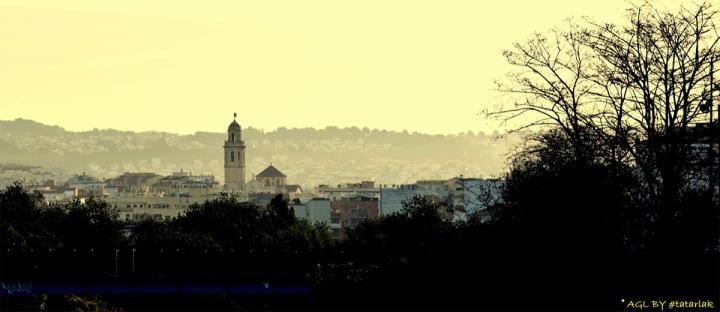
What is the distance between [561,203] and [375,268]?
3.57m

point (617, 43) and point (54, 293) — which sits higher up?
point (617, 43)

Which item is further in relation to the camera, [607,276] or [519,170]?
[519,170]

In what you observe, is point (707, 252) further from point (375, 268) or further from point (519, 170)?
point (375, 268)

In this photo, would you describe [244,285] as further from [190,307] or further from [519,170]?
[519,170]

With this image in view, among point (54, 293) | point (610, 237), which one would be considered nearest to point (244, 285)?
point (54, 293)

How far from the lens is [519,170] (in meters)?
15.1

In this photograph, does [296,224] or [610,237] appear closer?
[610,237]

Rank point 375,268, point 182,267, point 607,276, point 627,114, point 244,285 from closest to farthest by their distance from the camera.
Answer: point 607,276, point 627,114, point 375,268, point 244,285, point 182,267

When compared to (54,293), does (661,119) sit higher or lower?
higher

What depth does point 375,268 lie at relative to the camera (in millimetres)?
16812

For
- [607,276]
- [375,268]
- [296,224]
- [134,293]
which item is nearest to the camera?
[607,276]

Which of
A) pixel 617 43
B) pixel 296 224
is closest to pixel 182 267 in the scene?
pixel 296 224

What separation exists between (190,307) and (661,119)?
1204cm

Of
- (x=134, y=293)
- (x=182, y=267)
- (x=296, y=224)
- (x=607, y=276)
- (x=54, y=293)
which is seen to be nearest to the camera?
(x=607, y=276)
